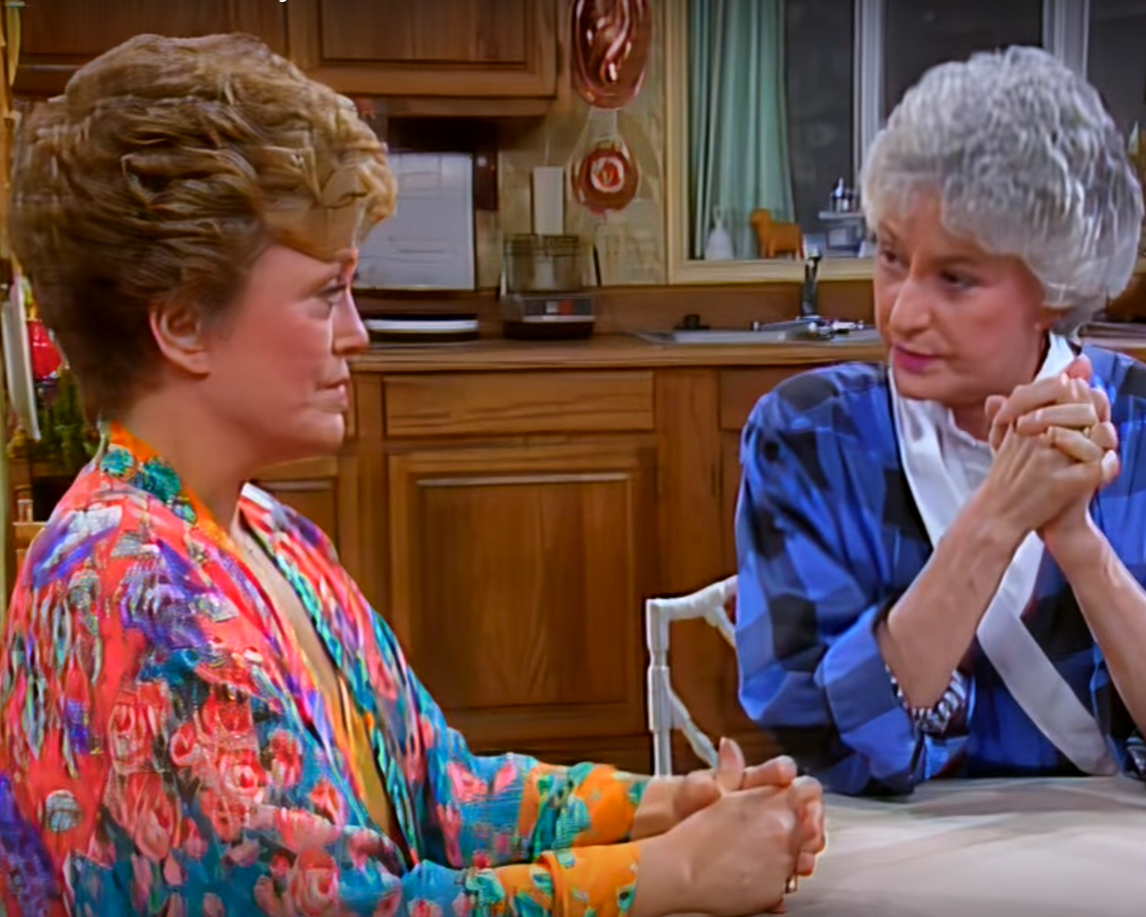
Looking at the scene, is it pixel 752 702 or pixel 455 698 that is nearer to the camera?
pixel 752 702

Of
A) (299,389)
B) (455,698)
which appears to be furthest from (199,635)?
(455,698)

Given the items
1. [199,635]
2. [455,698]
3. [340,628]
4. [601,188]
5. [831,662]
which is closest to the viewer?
[199,635]

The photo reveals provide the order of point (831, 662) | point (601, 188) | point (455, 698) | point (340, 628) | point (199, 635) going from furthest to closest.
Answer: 1. point (601, 188)
2. point (455, 698)
3. point (831, 662)
4. point (340, 628)
5. point (199, 635)

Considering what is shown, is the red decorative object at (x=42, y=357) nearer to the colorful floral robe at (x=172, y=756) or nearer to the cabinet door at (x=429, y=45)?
the cabinet door at (x=429, y=45)

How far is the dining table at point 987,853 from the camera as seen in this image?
66 centimetres

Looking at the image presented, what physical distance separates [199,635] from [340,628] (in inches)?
6.0

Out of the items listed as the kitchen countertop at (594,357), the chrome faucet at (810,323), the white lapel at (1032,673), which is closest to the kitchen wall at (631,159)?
the chrome faucet at (810,323)

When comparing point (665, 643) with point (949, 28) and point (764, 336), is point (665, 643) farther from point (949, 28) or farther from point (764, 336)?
point (949, 28)

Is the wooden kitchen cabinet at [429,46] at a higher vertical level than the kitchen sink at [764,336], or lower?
higher

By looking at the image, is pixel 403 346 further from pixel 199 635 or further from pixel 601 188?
pixel 199 635

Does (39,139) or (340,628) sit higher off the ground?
(39,139)

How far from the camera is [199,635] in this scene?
1.85 feet

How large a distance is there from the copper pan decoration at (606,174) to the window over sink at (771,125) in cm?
7

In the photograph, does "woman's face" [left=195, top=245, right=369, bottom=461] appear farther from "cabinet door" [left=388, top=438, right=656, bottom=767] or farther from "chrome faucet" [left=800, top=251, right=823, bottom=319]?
"chrome faucet" [left=800, top=251, right=823, bottom=319]
